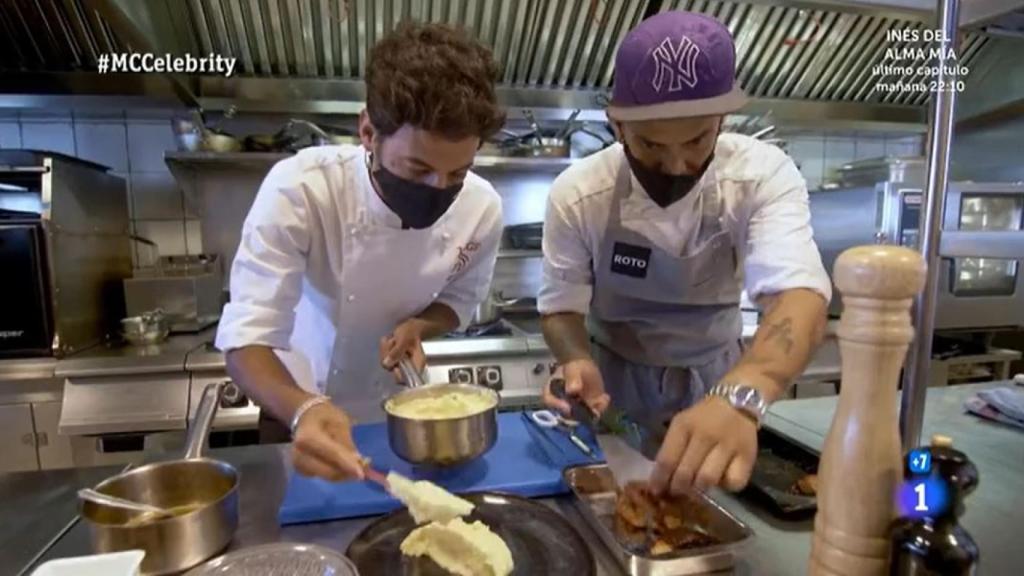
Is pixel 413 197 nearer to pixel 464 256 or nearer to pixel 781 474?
pixel 464 256

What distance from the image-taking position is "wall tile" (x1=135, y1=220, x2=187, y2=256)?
2619mm

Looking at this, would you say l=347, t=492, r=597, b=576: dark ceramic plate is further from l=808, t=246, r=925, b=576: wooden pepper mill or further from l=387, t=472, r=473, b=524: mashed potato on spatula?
l=808, t=246, r=925, b=576: wooden pepper mill

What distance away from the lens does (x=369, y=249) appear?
1336 millimetres

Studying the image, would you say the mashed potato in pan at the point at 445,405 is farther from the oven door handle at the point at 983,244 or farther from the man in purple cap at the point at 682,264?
the oven door handle at the point at 983,244

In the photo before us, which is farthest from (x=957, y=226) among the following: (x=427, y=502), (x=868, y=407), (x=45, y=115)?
(x=45, y=115)

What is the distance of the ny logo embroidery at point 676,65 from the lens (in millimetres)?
946

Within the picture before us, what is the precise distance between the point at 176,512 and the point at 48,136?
2.47 meters

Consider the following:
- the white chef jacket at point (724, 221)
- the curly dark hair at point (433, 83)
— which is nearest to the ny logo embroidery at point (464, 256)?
the white chef jacket at point (724, 221)

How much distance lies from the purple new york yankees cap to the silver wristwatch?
44 cm

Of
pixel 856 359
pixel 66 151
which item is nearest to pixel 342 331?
pixel 856 359

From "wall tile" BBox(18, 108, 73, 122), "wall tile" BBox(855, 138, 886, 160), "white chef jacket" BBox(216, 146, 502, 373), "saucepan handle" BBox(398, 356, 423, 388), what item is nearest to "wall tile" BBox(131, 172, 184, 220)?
"wall tile" BBox(18, 108, 73, 122)

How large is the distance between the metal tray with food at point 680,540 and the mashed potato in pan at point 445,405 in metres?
0.20

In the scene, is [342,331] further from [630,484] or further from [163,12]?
[163,12]

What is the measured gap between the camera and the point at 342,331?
57.6 inches
